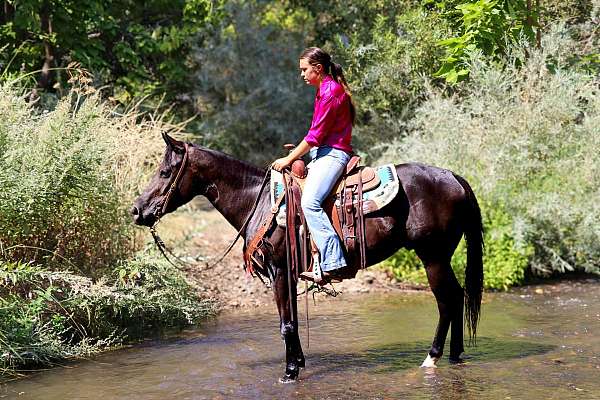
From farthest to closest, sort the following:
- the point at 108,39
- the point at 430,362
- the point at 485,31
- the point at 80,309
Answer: the point at 108,39, the point at 485,31, the point at 80,309, the point at 430,362

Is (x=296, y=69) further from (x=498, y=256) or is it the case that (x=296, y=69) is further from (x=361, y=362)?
(x=361, y=362)

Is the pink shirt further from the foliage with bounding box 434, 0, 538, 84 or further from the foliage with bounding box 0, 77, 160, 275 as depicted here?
the foliage with bounding box 434, 0, 538, 84

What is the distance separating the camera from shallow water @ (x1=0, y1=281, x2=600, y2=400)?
647 cm

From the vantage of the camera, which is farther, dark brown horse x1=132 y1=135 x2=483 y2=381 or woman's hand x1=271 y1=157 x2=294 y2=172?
dark brown horse x1=132 y1=135 x2=483 y2=381

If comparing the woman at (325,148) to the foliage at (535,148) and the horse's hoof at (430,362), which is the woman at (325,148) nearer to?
the horse's hoof at (430,362)

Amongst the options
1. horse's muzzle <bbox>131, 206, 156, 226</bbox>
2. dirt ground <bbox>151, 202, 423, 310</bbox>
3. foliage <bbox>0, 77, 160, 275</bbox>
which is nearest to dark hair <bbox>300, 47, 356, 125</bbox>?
horse's muzzle <bbox>131, 206, 156, 226</bbox>

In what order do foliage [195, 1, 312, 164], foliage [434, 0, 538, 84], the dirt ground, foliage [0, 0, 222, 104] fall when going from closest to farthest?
the dirt ground, foliage [434, 0, 538, 84], foliage [0, 0, 222, 104], foliage [195, 1, 312, 164]

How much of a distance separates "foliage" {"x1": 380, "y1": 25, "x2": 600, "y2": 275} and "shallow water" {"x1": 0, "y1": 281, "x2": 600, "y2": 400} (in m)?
1.39

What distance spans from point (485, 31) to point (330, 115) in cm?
568

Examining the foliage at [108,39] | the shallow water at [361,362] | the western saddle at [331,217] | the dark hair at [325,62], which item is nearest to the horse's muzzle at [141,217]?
the western saddle at [331,217]

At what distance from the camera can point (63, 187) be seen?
8.23 metres

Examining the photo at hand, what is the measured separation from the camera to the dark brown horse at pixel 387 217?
696cm

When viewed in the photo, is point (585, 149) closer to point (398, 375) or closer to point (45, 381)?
point (398, 375)

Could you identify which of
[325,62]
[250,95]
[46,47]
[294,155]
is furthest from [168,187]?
[250,95]
